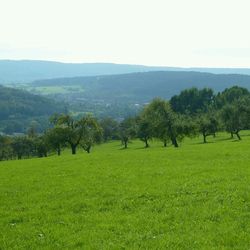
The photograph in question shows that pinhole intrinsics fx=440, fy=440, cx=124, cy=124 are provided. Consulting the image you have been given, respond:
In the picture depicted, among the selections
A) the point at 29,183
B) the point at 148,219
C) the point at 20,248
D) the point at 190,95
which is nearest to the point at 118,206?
the point at 148,219

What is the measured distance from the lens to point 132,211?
18.2 metres

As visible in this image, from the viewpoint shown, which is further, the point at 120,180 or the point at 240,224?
the point at 120,180

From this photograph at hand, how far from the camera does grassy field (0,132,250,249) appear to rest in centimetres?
1424

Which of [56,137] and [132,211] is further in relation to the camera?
[56,137]

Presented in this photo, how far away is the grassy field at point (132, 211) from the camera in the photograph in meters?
14.2

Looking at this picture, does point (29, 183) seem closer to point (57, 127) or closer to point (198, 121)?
point (57, 127)

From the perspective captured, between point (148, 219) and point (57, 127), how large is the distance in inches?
2804

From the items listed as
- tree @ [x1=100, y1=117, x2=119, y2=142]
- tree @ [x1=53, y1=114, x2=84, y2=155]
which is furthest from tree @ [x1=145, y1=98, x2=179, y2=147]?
tree @ [x1=100, y1=117, x2=119, y2=142]

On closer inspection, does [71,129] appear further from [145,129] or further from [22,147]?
[22,147]

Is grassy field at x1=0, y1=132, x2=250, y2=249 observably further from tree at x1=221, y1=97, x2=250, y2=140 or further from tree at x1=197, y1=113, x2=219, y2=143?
tree at x1=197, y1=113, x2=219, y2=143

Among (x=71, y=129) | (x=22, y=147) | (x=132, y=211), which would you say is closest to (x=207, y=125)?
(x=71, y=129)

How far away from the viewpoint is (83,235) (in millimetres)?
15016

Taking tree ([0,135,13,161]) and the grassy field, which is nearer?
the grassy field

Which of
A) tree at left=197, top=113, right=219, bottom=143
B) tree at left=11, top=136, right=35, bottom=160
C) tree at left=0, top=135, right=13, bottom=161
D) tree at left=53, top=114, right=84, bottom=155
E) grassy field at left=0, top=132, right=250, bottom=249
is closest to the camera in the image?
grassy field at left=0, top=132, right=250, bottom=249
